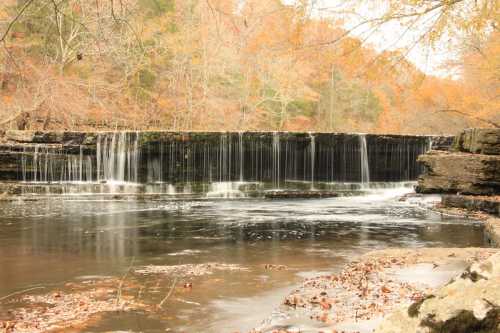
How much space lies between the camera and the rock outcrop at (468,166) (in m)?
15.5

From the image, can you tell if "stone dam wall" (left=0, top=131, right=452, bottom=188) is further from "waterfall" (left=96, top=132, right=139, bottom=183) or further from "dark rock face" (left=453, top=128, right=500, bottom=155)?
"dark rock face" (left=453, top=128, right=500, bottom=155)

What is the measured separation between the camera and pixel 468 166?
52.4 ft

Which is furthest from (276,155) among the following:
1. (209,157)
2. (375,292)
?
(375,292)

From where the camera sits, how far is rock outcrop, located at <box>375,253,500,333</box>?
7.44ft

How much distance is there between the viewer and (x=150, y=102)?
3544cm

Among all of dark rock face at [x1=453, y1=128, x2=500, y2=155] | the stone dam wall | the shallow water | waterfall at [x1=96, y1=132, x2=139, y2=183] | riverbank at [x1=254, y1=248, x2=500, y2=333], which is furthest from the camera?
waterfall at [x1=96, y1=132, x2=139, y2=183]

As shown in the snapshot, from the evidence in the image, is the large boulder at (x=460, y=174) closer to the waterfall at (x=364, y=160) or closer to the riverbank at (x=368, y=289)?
the waterfall at (x=364, y=160)

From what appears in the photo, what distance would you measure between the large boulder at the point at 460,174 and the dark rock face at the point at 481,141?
0.35 metres

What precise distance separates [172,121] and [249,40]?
26.5 ft

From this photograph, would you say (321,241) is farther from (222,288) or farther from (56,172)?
(56,172)

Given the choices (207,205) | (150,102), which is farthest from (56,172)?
(150,102)

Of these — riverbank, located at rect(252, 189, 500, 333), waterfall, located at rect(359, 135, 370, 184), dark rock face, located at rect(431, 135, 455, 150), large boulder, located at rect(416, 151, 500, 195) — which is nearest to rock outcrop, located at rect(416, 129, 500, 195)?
large boulder, located at rect(416, 151, 500, 195)

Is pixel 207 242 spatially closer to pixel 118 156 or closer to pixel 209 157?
pixel 209 157

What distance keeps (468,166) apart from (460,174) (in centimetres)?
44
